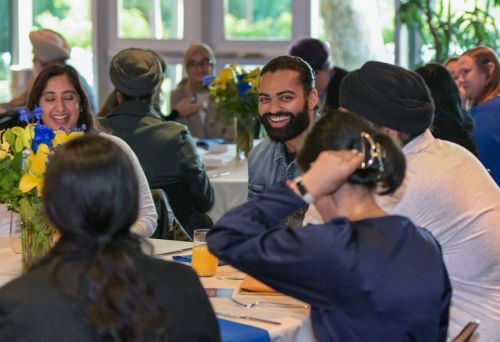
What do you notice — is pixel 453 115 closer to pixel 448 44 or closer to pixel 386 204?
pixel 386 204

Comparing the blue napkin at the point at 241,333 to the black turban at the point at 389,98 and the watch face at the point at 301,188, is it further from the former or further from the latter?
the black turban at the point at 389,98

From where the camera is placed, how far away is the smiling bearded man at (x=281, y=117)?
3719 mm

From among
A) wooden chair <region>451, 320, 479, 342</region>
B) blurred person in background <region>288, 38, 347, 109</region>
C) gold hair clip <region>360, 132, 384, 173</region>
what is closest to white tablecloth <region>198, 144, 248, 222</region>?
blurred person in background <region>288, 38, 347, 109</region>

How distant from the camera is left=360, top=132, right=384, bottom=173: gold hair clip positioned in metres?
2.09

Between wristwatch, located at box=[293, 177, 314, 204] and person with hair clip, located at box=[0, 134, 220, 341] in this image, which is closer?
person with hair clip, located at box=[0, 134, 220, 341]

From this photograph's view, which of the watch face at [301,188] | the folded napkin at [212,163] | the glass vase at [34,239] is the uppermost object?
the watch face at [301,188]

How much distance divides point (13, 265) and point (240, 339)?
1.03 meters

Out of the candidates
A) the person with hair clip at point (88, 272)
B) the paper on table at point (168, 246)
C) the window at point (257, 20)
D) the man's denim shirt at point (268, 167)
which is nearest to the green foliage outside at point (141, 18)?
the window at point (257, 20)

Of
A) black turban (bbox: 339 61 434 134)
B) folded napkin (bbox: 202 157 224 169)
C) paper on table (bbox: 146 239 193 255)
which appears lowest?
paper on table (bbox: 146 239 193 255)

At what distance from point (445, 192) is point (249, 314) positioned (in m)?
0.60

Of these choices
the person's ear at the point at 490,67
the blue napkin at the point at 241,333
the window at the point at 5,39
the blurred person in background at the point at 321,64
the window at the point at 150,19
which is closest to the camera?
the blue napkin at the point at 241,333

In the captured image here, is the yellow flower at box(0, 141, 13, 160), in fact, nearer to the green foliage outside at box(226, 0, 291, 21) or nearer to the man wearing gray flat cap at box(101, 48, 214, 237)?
the man wearing gray flat cap at box(101, 48, 214, 237)

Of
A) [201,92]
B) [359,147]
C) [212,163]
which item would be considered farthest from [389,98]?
[201,92]

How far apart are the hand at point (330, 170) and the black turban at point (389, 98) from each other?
0.61 meters
